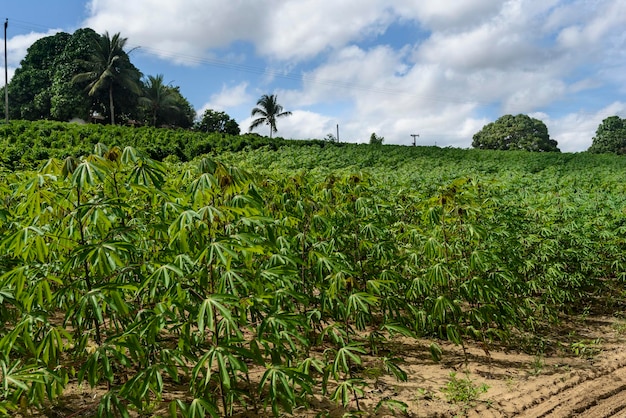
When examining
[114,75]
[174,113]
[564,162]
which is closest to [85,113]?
[114,75]

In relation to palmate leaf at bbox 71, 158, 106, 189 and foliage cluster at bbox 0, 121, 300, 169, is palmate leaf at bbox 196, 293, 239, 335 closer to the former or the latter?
palmate leaf at bbox 71, 158, 106, 189

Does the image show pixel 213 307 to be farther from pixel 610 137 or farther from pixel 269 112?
pixel 610 137

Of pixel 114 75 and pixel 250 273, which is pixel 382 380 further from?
pixel 114 75

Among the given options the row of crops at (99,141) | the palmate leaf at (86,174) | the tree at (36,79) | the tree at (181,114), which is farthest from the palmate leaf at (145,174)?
the tree at (181,114)

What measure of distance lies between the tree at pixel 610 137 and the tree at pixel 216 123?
141ft

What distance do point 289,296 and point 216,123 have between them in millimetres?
41679

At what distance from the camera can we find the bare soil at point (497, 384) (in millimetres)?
2979

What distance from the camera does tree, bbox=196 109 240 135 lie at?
42.7 m

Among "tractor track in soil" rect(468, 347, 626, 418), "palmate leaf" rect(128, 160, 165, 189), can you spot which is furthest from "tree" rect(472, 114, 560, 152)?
"palmate leaf" rect(128, 160, 165, 189)

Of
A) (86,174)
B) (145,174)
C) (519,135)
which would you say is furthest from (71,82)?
(519,135)

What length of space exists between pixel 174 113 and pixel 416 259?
3895 cm

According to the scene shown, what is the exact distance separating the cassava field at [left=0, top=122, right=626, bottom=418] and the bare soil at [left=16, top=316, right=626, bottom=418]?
0.06 ft

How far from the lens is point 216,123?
43094mm

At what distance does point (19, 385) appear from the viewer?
68.7 inches
